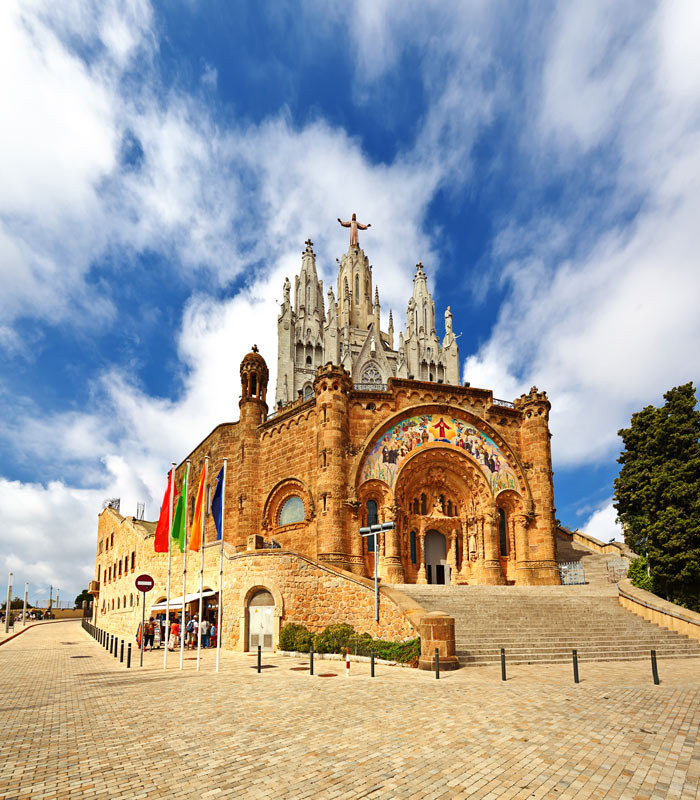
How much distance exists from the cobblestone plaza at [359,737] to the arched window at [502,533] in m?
15.6

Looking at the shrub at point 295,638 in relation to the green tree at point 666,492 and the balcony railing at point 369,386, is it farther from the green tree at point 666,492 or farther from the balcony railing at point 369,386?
the green tree at point 666,492

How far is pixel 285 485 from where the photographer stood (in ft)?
98.8

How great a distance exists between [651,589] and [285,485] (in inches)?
697

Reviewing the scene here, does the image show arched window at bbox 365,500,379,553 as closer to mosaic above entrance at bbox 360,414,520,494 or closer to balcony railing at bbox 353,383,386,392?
mosaic above entrance at bbox 360,414,520,494

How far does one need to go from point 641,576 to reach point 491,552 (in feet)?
22.2

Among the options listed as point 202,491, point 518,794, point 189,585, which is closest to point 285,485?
point 189,585

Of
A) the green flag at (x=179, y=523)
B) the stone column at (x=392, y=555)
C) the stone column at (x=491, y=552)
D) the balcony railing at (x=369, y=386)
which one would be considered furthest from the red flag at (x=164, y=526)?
the stone column at (x=491, y=552)

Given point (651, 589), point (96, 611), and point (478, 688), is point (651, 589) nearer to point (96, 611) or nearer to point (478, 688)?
point (478, 688)

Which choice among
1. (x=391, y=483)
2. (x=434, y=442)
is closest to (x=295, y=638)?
(x=391, y=483)

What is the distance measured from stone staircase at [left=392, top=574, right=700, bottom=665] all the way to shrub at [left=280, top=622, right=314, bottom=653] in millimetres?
4028

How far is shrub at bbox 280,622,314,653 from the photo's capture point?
18.7 meters

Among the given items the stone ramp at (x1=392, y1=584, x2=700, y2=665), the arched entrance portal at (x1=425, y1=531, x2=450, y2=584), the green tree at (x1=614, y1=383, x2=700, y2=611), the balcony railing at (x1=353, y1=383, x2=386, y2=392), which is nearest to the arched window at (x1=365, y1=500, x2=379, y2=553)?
A: the arched entrance portal at (x1=425, y1=531, x2=450, y2=584)

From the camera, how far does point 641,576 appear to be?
24.5m

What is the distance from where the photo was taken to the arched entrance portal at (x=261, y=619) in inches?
790
